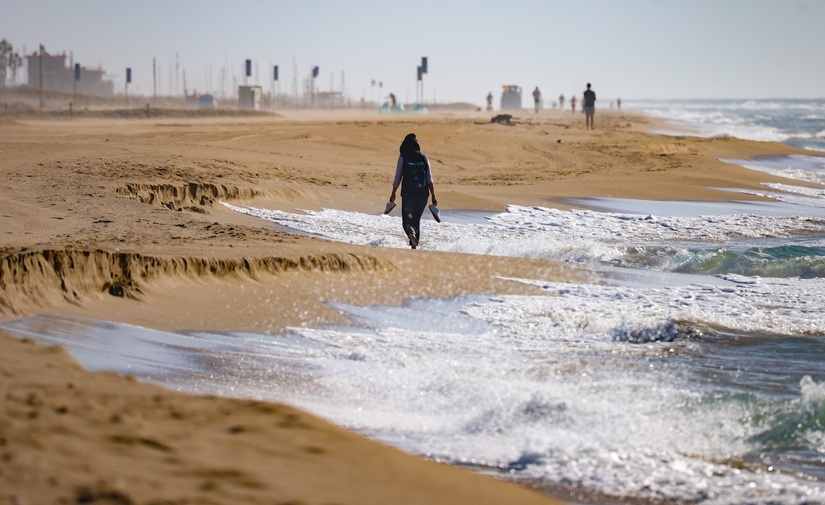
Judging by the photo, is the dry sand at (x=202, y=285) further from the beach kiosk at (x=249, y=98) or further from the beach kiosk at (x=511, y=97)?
the beach kiosk at (x=511, y=97)

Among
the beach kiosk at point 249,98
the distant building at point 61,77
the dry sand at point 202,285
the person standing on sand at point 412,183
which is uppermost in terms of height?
the distant building at point 61,77

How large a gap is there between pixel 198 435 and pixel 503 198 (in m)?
13.8

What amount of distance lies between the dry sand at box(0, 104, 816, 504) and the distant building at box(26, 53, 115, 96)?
102m

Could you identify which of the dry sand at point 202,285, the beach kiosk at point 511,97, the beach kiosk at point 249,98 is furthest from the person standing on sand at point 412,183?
the beach kiosk at point 511,97

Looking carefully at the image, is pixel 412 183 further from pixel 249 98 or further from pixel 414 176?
pixel 249 98

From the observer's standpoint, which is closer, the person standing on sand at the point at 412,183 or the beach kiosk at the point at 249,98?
the person standing on sand at the point at 412,183

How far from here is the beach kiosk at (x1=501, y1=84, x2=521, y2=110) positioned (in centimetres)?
9412

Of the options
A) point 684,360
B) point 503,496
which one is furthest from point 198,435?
point 684,360

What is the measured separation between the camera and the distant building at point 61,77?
11769 centimetres

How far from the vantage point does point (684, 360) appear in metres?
7.64

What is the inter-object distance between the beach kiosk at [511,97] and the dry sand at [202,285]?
71238 mm

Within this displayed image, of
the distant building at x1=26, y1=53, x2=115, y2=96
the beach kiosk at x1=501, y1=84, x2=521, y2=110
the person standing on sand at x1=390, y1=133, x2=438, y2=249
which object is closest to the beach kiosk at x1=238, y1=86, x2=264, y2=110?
the beach kiosk at x1=501, y1=84, x2=521, y2=110

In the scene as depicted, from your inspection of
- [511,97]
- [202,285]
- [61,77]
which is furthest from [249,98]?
[202,285]

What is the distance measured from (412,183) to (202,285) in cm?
387
